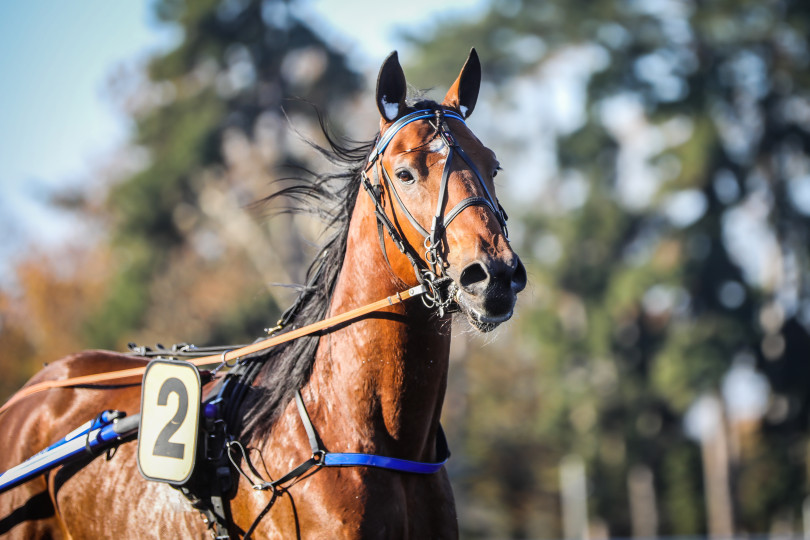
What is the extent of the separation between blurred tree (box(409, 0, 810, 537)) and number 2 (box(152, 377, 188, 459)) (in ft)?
68.6

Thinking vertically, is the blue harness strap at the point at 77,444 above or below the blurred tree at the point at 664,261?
below

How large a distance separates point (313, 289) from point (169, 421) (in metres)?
0.90

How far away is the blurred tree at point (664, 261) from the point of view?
23.4 metres

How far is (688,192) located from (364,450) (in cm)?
2236

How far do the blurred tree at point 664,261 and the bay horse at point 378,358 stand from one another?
2059 cm

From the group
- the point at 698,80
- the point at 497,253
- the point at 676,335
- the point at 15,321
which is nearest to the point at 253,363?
the point at 497,253

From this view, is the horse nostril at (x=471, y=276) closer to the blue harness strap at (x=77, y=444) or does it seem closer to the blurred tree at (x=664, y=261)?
the blue harness strap at (x=77, y=444)

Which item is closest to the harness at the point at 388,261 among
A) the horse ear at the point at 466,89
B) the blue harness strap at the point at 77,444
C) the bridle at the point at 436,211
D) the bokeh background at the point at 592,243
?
the bridle at the point at 436,211

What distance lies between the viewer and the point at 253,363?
3.98 meters

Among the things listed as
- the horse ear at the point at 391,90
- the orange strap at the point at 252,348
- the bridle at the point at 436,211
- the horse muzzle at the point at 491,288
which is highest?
the horse ear at the point at 391,90

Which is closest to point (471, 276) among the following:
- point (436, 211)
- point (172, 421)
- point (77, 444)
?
point (436, 211)

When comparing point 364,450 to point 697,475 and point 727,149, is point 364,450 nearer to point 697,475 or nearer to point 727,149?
point 727,149

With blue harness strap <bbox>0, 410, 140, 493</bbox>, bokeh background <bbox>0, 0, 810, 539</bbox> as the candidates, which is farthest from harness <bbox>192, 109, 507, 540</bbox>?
bokeh background <bbox>0, 0, 810, 539</bbox>

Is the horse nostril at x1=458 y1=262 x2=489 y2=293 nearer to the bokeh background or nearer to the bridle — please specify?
the bridle
